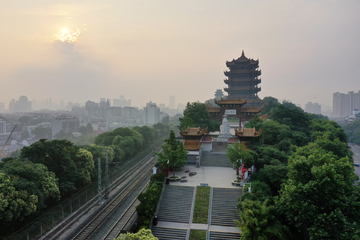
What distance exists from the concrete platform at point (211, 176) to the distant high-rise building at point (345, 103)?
586 ft

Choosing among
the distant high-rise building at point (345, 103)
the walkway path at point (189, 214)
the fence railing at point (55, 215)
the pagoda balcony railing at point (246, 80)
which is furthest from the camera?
Result: the distant high-rise building at point (345, 103)

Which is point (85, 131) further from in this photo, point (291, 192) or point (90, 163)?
point (291, 192)

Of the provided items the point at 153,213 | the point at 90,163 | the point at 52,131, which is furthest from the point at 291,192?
the point at 52,131

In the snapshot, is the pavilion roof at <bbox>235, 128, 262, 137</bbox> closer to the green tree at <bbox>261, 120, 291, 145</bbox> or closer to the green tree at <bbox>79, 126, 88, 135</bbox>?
the green tree at <bbox>261, 120, 291, 145</bbox>

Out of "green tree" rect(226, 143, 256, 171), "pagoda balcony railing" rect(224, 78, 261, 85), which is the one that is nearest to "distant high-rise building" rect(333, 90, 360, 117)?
"pagoda balcony railing" rect(224, 78, 261, 85)

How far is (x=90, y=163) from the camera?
28.8 metres

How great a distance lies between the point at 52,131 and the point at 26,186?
9030 centimetres

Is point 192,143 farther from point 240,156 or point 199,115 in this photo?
point 199,115

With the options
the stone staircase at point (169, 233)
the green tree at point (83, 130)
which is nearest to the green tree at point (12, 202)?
the stone staircase at point (169, 233)

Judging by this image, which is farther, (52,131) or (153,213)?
(52,131)

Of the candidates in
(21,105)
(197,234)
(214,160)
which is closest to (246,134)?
(214,160)

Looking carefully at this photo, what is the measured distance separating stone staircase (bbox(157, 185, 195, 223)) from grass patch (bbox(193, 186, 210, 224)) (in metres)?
0.52

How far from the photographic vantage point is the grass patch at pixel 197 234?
56.9ft

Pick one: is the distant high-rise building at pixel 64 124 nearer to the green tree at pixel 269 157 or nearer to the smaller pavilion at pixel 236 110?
the smaller pavilion at pixel 236 110
